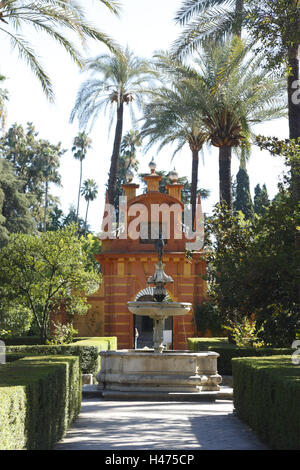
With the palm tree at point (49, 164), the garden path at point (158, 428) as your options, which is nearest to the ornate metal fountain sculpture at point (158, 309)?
the garden path at point (158, 428)

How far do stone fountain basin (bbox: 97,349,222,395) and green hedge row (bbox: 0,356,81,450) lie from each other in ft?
11.6

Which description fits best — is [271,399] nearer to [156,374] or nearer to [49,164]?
[156,374]

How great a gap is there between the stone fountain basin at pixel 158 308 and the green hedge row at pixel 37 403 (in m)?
5.02

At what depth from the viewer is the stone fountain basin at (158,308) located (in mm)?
14320

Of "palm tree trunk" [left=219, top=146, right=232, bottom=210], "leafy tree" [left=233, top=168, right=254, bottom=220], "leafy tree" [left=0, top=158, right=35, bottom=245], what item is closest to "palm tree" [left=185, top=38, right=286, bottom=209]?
"palm tree trunk" [left=219, top=146, right=232, bottom=210]

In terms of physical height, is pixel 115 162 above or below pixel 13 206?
above

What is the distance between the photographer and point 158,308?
1448 cm

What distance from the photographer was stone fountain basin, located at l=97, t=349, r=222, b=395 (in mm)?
12711

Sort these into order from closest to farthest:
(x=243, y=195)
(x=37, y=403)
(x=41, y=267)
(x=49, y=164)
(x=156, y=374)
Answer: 1. (x=37, y=403)
2. (x=156, y=374)
3. (x=41, y=267)
4. (x=243, y=195)
5. (x=49, y=164)

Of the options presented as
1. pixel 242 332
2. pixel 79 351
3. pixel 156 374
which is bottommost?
pixel 156 374

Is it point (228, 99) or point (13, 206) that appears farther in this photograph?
point (13, 206)

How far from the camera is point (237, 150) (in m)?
25.5

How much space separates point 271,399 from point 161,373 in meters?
6.27

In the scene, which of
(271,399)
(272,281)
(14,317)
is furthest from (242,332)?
(271,399)
